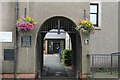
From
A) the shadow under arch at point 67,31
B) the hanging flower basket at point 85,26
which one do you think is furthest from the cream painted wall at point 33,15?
the hanging flower basket at point 85,26

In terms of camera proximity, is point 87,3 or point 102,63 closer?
point 87,3

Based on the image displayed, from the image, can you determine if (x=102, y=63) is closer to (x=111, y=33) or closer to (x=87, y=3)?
(x=111, y=33)

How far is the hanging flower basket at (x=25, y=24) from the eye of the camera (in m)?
8.95

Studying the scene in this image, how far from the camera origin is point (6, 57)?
9711 millimetres

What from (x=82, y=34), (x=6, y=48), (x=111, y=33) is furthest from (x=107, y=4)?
(x=6, y=48)

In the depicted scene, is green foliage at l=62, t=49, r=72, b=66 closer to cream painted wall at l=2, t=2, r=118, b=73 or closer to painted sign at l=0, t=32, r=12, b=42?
cream painted wall at l=2, t=2, r=118, b=73

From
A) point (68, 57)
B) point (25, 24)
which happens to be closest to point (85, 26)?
point (25, 24)

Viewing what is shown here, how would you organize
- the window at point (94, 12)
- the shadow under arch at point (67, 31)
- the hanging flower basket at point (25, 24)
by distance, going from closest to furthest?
the hanging flower basket at point (25, 24)
the shadow under arch at point (67, 31)
the window at point (94, 12)

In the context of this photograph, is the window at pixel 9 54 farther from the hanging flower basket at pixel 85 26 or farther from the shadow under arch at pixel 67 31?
the hanging flower basket at pixel 85 26

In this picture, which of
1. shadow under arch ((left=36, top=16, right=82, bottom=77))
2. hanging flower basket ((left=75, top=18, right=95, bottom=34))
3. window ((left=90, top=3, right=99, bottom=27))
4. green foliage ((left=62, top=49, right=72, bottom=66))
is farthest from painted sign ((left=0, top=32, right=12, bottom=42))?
green foliage ((left=62, top=49, right=72, bottom=66))

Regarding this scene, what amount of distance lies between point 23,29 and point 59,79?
323 cm

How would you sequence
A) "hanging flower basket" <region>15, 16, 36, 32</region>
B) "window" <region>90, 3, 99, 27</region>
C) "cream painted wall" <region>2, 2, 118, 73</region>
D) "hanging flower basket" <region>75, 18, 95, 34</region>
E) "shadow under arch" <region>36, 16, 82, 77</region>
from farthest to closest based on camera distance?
"window" <region>90, 3, 99, 27</region> < "shadow under arch" <region>36, 16, 82, 77</region> < "cream painted wall" <region>2, 2, 118, 73</region> < "hanging flower basket" <region>75, 18, 95, 34</region> < "hanging flower basket" <region>15, 16, 36, 32</region>

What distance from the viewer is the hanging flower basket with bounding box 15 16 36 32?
29.4 feet

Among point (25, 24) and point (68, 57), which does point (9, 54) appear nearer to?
point (25, 24)
